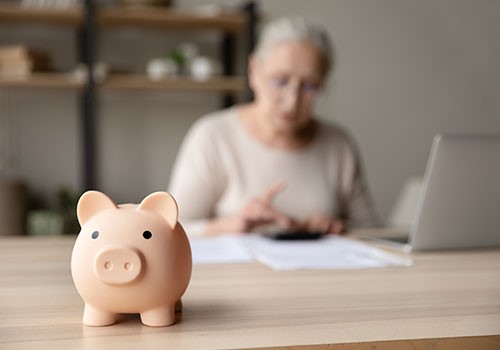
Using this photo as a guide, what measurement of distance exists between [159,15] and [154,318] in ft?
9.04

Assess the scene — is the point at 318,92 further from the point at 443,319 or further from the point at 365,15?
the point at 365,15

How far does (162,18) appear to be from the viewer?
10.4 ft

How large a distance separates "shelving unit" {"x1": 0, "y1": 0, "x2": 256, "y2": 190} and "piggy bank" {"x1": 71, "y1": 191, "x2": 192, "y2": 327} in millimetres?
2549

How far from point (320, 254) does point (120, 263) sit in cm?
63

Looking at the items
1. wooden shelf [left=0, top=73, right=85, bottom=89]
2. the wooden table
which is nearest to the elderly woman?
the wooden table

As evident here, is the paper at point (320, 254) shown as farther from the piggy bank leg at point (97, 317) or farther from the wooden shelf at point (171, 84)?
the wooden shelf at point (171, 84)

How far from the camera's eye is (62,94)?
340 centimetres

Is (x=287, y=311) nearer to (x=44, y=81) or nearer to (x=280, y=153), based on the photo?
(x=280, y=153)

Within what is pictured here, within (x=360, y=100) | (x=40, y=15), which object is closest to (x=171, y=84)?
(x=40, y=15)

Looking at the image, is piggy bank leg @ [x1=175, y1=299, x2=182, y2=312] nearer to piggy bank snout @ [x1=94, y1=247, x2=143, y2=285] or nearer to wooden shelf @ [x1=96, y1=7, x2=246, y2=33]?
piggy bank snout @ [x1=94, y1=247, x2=143, y2=285]

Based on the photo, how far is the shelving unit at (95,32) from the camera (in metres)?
3.03

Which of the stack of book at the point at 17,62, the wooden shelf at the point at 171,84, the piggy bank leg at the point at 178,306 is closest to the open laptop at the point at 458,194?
the piggy bank leg at the point at 178,306

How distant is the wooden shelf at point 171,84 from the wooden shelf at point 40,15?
0.36 metres

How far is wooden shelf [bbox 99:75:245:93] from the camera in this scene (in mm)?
3100
